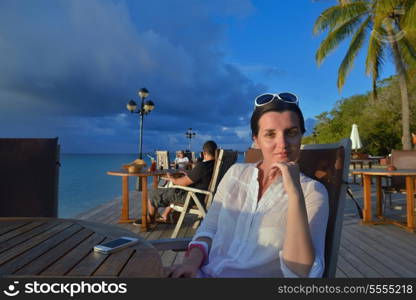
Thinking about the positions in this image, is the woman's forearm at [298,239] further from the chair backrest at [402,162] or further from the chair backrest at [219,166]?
the chair backrest at [402,162]

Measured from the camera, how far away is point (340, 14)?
11766mm

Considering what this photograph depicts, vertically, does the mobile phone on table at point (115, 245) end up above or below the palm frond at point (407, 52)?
below

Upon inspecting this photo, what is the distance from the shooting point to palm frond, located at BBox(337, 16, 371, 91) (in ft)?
41.1

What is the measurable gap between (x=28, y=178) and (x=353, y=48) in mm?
14136

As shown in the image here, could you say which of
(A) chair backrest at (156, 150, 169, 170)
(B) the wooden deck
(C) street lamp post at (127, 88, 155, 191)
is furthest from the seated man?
(C) street lamp post at (127, 88, 155, 191)

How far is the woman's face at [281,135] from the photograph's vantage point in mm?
1170

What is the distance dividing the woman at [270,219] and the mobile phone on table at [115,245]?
0.67ft

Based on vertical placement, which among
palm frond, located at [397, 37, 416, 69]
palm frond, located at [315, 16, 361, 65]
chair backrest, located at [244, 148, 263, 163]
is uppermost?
palm frond, located at [315, 16, 361, 65]

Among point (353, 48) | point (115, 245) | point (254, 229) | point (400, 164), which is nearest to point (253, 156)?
→ point (254, 229)

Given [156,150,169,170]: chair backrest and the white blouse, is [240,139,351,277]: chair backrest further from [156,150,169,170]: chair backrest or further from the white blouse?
[156,150,169,170]: chair backrest

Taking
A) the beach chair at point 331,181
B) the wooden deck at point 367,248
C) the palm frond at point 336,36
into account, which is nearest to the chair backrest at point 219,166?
the wooden deck at point 367,248

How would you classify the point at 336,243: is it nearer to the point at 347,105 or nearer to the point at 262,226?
the point at 262,226

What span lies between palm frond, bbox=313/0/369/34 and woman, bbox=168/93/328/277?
1277cm

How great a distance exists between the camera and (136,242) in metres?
1.05
